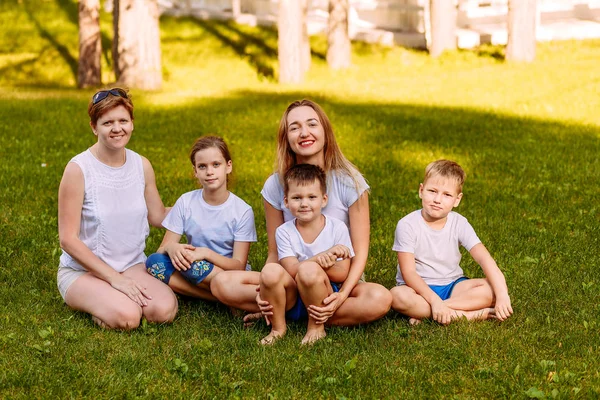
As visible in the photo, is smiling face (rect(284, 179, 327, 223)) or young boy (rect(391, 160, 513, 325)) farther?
young boy (rect(391, 160, 513, 325))

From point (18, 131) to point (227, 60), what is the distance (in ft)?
26.1

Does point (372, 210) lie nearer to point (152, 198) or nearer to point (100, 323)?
point (152, 198)

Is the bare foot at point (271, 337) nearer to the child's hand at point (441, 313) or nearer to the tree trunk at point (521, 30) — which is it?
the child's hand at point (441, 313)

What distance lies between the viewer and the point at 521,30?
50.8 feet

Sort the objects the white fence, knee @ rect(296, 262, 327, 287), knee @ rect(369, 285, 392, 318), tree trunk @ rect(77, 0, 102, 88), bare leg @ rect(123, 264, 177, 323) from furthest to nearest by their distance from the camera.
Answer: the white fence < tree trunk @ rect(77, 0, 102, 88) < bare leg @ rect(123, 264, 177, 323) < knee @ rect(369, 285, 392, 318) < knee @ rect(296, 262, 327, 287)

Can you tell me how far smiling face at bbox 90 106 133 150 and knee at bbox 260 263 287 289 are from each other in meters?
1.14

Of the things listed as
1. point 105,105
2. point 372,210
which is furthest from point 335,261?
point 372,210

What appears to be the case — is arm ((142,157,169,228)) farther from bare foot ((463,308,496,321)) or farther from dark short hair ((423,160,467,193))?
bare foot ((463,308,496,321))

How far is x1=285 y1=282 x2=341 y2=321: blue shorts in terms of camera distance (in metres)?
5.11

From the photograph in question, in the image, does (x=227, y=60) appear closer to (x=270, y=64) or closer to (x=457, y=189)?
(x=270, y=64)

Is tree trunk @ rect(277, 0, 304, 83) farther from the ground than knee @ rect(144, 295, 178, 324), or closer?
farther from the ground

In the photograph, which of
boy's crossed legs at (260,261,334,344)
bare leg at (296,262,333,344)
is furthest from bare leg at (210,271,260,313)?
bare leg at (296,262,333,344)

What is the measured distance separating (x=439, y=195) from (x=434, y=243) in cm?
31

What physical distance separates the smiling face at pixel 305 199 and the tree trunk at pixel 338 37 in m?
12.6
